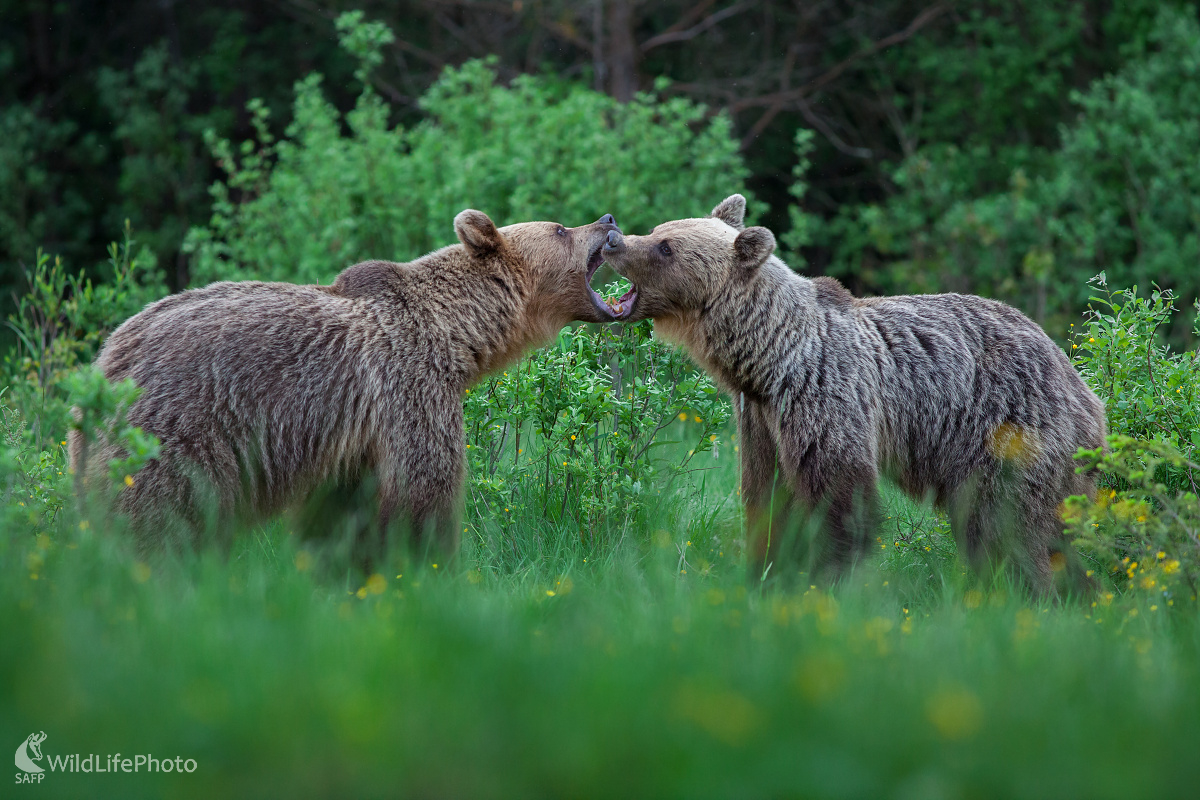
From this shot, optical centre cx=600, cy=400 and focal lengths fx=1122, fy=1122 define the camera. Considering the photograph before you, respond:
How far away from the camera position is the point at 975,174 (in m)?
14.6

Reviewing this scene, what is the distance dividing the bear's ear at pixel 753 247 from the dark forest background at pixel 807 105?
24.9 ft

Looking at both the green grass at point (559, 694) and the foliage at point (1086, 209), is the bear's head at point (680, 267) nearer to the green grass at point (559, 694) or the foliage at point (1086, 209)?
the green grass at point (559, 694)

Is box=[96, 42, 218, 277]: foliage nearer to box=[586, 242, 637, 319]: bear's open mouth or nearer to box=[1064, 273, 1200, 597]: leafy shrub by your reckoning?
box=[586, 242, 637, 319]: bear's open mouth

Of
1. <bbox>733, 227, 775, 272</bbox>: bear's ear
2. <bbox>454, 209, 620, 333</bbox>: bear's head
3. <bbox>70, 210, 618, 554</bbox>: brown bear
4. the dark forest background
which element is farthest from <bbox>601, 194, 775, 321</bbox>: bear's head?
the dark forest background

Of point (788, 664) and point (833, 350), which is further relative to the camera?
point (833, 350)

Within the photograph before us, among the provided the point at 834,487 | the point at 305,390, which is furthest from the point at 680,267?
the point at 305,390

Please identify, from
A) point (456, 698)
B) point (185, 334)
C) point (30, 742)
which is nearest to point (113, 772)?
point (30, 742)

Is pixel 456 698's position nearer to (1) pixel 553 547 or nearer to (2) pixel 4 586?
(2) pixel 4 586

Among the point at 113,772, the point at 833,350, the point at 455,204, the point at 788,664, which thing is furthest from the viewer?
the point at 455,204

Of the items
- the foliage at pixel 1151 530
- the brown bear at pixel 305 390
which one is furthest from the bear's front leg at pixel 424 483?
the foliage at pixel 1151 530

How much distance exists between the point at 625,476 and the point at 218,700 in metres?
2.99

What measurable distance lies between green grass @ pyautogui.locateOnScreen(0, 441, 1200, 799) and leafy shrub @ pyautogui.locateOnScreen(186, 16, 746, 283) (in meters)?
5.90

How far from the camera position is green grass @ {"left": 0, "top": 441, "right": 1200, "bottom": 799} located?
230 centimetres

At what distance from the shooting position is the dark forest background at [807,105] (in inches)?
483
